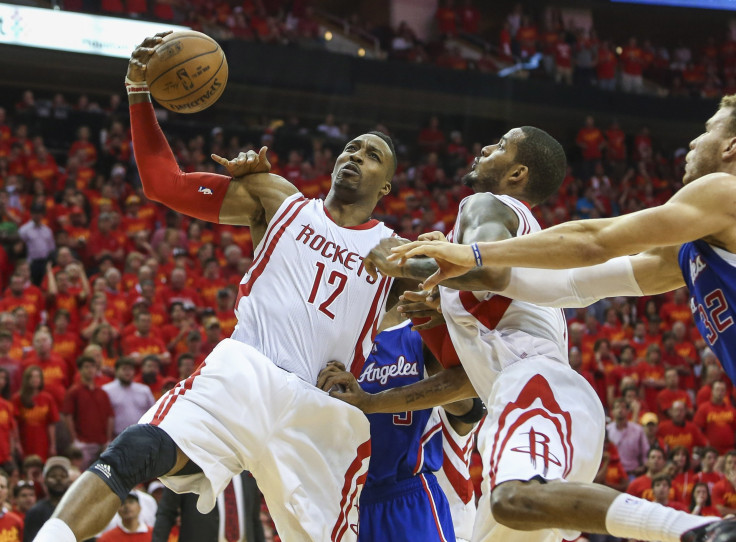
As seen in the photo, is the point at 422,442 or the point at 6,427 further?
the point at 6,427

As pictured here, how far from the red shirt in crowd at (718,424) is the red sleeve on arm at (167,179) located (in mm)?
8113

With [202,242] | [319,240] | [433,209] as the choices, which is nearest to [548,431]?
[319,240]

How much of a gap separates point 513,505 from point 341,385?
1.22 m

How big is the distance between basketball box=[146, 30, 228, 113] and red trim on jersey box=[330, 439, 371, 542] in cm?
179

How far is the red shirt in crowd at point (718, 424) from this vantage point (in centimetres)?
1090

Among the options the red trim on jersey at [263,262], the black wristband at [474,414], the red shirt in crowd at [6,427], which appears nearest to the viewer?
the red trim on jersey at [263,262]

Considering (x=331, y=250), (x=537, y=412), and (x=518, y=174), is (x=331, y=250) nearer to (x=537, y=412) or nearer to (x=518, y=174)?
(x=518, y=174)

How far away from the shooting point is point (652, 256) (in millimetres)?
3936

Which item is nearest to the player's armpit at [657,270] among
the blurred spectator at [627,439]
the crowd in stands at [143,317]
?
the crowd in stands at [143,317]

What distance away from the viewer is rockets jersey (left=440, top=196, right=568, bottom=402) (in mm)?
3926

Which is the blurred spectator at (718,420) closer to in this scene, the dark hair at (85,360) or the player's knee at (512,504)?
the dark hair at (85,360)

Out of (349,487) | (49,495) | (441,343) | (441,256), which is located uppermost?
(441,256)

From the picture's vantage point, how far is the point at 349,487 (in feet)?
14.2

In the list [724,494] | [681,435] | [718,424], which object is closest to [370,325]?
[724,494]
